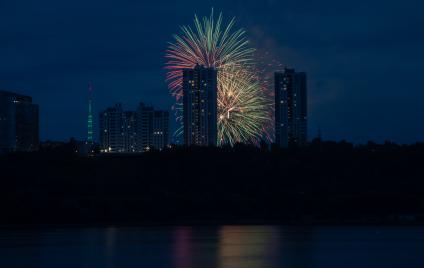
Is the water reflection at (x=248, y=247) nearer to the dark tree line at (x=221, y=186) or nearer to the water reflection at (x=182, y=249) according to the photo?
the water reflection at (x=182, y=249)

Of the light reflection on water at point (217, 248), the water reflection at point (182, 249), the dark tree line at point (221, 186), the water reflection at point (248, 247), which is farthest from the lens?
the dark tree line at point (221, 186)

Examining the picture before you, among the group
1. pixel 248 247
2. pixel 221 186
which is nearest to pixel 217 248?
pixel 248 247

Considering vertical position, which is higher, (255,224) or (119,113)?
(119,113)

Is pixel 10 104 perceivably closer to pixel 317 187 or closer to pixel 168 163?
pixel 168 163

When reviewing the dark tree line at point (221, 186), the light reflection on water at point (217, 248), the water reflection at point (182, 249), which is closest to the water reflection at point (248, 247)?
the light reflection on water at point (217, 248)

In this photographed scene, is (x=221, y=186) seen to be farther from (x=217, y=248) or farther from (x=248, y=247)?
(x=217, y=248)

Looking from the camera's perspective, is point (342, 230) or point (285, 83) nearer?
point (342, 230)

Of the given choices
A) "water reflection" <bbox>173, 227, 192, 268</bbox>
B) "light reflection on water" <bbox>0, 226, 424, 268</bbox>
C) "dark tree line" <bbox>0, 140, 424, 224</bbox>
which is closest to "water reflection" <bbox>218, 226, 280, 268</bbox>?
"light reflection on water" <bbox>0, 226, 424, 268</bbox>

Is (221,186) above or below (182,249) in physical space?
above

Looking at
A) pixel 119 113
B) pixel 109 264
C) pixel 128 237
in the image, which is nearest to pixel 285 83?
pixel 119 113
